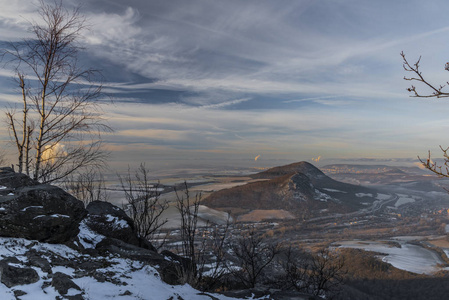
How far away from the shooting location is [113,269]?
7496mm

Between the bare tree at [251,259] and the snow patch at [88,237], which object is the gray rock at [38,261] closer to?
the snow patch at [88,237]

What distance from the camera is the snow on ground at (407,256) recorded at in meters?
115

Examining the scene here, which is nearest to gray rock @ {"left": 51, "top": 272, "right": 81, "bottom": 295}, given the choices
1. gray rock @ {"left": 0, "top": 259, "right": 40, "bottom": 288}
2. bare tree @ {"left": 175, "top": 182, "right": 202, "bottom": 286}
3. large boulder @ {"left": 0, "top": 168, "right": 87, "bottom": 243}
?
gray rock @ {"left": 0, "top": 259, "right": 40, "bottom": 288}

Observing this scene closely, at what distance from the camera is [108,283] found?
658 cm

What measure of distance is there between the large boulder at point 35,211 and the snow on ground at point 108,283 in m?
0.33

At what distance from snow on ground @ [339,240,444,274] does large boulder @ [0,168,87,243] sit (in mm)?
139862

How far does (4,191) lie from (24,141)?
9.47 ft

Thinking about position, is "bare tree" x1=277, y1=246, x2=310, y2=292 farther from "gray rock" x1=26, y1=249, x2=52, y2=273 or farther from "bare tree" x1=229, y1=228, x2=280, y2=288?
"gray rock" x1=26, y1=249, x2=52, y2=273

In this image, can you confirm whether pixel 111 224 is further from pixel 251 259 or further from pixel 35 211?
pixel 251 259

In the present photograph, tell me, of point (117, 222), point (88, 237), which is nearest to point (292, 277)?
point (117, 222)

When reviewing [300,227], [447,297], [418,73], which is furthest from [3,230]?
[300,227]

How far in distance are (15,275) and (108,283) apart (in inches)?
77.7

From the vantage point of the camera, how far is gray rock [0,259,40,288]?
5.49 metres

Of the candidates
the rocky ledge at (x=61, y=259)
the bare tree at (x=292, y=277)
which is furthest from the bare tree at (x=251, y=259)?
the rocky ledge at (x=61, y=259)
